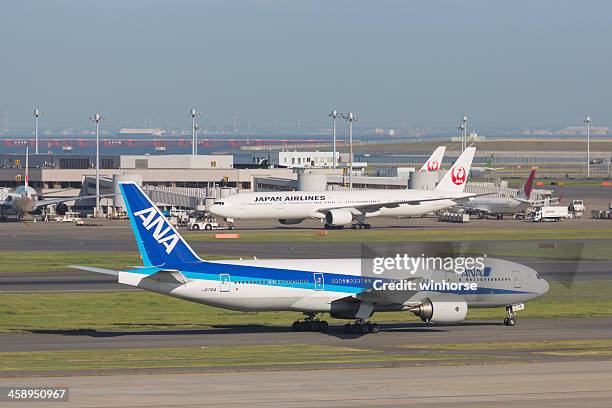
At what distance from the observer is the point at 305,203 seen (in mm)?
133875

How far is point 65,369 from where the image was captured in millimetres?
43844

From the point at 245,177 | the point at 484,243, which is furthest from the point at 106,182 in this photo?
the point at 484,243

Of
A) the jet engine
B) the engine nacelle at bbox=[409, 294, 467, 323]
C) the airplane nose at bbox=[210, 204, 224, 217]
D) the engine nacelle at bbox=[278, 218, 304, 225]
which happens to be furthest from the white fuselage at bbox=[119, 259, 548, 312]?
the jet engine

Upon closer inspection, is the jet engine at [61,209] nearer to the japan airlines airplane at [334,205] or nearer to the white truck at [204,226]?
the white truck at [204,226]

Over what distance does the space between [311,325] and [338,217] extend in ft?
247

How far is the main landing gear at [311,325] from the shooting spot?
186 ft

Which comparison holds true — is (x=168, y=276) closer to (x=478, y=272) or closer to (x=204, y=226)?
(x=478, y=272)

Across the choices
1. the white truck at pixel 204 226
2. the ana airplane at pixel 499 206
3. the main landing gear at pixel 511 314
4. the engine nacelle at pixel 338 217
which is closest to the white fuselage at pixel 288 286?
the main landing gear at pixel 511 314

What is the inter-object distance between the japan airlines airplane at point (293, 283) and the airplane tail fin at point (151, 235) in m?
0.05

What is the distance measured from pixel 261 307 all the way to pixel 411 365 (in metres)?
11.6

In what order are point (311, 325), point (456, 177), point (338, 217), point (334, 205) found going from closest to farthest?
point (311, 325) → point (338, 217) → point (334, 205) → point (456, 177)

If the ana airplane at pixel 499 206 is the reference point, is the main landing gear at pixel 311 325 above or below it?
below

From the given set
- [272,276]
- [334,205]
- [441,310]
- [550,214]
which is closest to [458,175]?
[550,214]

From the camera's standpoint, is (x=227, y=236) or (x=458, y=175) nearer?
(x=227, y=236)
